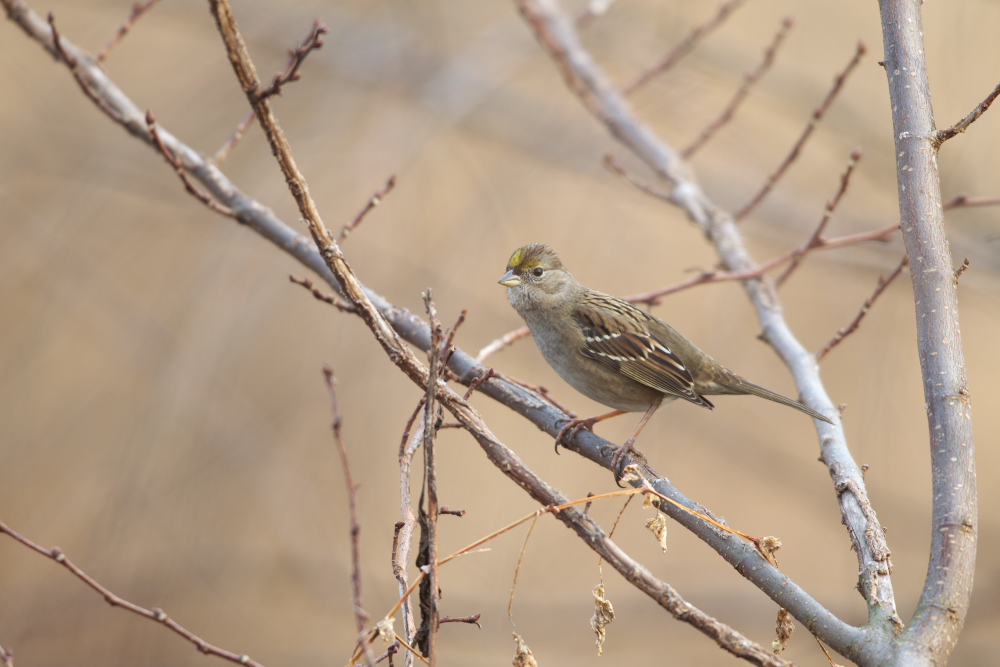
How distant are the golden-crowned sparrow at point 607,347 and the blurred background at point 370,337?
133cm

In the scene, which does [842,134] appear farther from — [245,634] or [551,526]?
[245,634]

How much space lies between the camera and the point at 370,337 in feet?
21.4

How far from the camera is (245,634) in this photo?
6.40m

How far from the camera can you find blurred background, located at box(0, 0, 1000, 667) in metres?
5.35

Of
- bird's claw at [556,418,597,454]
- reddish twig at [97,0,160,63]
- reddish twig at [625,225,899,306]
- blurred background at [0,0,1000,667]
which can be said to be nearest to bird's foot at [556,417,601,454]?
bird's claw at [556,418,597,454]

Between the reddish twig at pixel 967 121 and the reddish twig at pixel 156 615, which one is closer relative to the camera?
the reddish twig at pixel 156 615

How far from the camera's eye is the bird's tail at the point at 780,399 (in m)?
3.11

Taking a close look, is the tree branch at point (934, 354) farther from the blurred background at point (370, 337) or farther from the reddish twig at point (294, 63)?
the blurred background at point (370, 337)

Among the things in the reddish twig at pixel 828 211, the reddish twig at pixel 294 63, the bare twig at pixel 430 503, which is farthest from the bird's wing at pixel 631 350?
the bare twig at pixel 430 503

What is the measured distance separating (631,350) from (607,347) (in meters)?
0.13

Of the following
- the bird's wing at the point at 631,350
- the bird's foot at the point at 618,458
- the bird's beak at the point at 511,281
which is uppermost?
the bird's beak at the point at 511,281

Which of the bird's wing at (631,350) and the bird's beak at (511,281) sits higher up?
the bird's beak at (511,281)

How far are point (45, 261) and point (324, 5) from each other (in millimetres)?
3082

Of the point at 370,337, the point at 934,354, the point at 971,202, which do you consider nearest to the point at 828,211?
the point at 971,202
